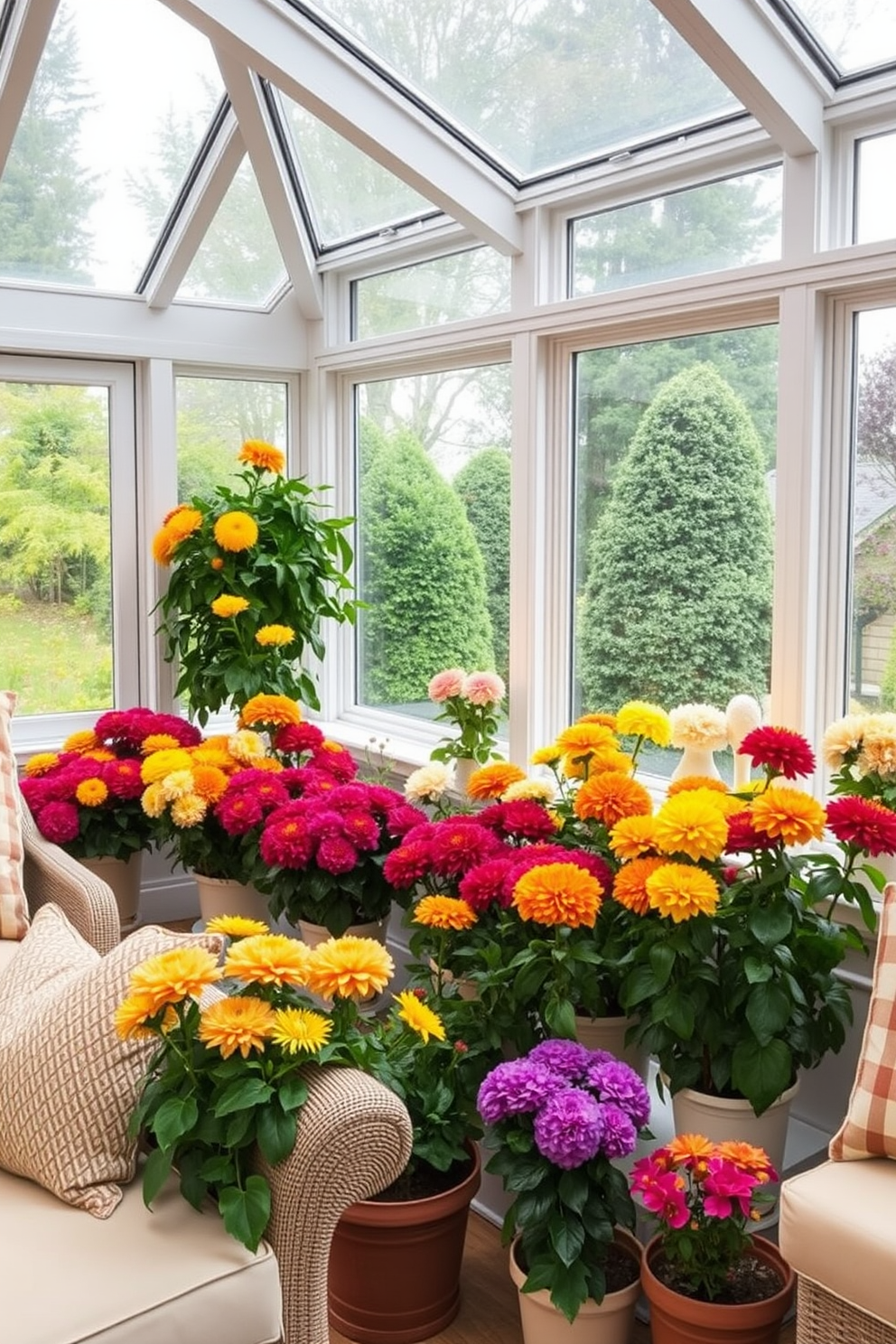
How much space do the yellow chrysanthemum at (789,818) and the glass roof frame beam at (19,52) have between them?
99.2 inches

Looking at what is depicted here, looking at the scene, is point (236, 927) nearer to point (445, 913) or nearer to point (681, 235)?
point (445, 913)

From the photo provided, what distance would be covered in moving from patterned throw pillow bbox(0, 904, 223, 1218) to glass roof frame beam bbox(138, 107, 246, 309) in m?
2.66

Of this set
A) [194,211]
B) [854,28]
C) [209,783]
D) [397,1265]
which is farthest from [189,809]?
[854,28]

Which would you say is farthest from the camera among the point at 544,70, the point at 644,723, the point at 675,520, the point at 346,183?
the point at 346,183

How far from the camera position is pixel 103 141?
3605mm

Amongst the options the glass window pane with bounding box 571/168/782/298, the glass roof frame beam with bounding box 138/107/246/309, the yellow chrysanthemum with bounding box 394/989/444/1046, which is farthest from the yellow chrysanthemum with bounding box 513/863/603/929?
the glass roof frame beam with bounding box 138/107/246/309

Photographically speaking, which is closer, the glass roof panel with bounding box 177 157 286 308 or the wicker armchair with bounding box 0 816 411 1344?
the wicker armchair with bounding box 0 816 411 1344

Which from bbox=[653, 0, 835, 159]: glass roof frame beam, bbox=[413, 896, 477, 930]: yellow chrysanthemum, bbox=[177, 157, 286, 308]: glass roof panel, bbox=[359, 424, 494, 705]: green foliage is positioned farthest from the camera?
bbox=[177, 157, 286, 308]: glass roof panel

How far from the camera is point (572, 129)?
3121 millimetres

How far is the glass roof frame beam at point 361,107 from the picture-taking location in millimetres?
3031

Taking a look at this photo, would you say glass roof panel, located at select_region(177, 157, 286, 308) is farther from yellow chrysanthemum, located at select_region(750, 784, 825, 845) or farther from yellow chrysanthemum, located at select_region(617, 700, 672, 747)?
yellow chrysanthemum, located at select_region(750, 784, 825, 845)

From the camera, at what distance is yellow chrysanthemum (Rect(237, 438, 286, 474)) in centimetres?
379

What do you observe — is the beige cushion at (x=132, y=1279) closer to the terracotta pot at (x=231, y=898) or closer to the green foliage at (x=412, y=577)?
the terracotta pot at (x=231, y=898)

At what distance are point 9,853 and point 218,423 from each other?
80.7 inches
